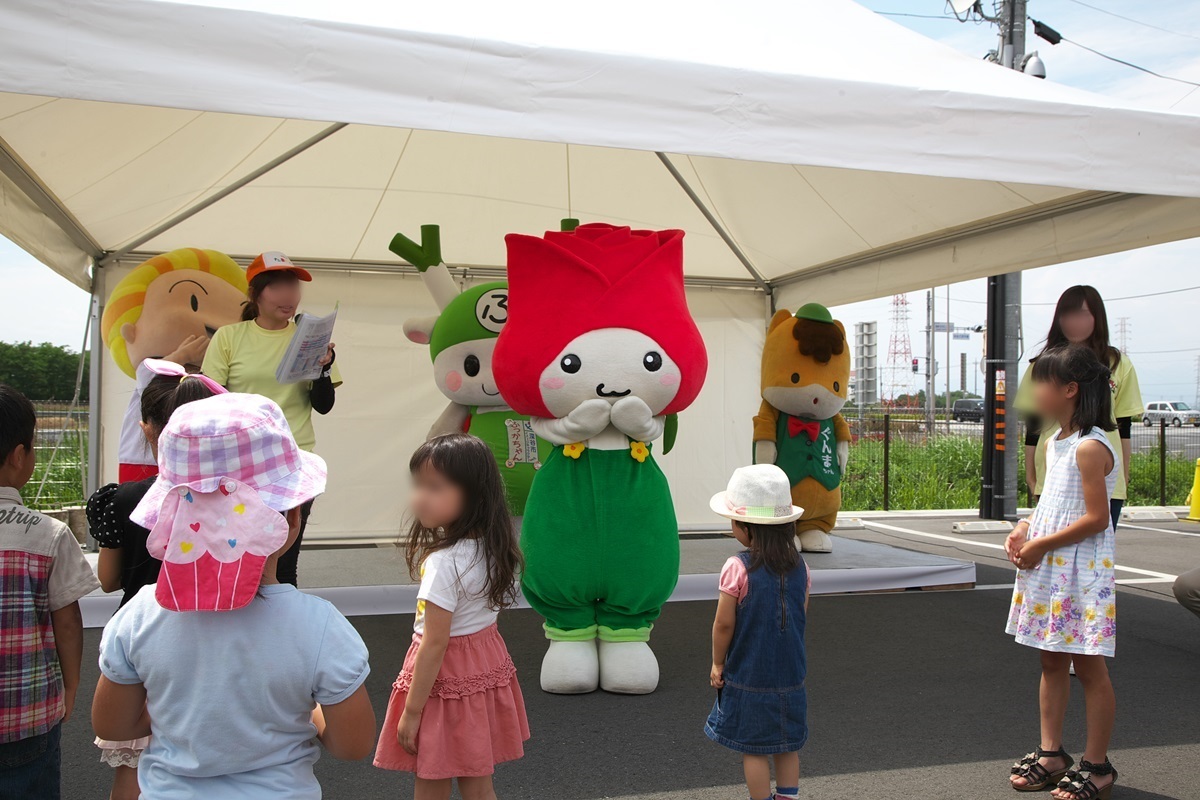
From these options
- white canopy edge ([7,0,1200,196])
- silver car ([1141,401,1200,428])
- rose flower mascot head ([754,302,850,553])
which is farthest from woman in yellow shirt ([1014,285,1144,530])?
silver car ([1141,401,1200,428])

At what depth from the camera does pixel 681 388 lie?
406cm

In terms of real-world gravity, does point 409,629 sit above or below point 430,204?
below

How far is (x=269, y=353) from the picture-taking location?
412 centimetres

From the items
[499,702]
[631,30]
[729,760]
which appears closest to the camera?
[499,702]

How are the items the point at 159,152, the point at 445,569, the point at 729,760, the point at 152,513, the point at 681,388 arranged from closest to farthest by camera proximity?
the point at 152,513 < the point at 445,569 < the point at 729,760 < the point at 681,388 < the point at 159,152

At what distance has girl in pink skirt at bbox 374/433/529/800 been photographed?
7.11 feet

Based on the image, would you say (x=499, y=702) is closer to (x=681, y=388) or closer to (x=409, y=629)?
(x=681, y=388)

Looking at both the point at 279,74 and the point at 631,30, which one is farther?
the point at 631,30

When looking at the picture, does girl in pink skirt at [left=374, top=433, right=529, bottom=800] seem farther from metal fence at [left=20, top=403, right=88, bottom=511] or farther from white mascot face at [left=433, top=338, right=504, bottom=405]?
metal fence at [left=20, top=403, right=88, bottom=511]

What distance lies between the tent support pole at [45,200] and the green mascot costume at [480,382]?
188cm

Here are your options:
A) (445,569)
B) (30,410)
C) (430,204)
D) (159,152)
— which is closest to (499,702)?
(445,569)

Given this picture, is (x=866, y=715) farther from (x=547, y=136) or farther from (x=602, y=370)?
(x=547, y=136)

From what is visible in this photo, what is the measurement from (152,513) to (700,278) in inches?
252

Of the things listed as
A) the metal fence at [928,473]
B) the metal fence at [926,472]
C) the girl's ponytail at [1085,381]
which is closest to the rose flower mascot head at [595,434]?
the girl's ponytail at [1085,381]
